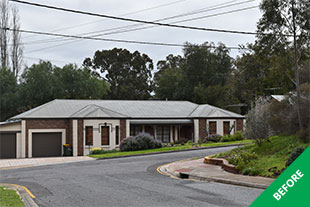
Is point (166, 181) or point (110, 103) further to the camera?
point (110, 103)

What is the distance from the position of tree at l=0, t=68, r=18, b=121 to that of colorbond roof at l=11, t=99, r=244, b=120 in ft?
40.1

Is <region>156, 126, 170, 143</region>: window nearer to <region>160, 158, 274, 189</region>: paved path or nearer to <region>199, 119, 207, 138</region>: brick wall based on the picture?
<region>199, 119, 207, 138</region>: brick wall

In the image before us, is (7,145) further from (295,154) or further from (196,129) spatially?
(295,154)

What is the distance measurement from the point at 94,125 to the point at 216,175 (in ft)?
69.7

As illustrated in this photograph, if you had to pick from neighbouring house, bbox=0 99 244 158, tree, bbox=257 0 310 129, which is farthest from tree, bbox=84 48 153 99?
tree, bbox=257 0 310 129

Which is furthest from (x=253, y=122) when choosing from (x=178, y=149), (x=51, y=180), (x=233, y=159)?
(x=178, y=149)

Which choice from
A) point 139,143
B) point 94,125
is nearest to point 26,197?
point 139,143

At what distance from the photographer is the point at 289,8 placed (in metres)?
19.0

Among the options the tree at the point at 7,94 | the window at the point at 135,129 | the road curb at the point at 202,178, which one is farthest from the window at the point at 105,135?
the tree at the point at 7,94

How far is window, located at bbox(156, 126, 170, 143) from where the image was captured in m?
41.3

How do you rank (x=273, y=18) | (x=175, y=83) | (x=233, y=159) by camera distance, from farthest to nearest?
(x=175, y=83), (x=273, y=18), (x=233, y=159)

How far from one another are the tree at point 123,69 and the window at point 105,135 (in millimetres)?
31681

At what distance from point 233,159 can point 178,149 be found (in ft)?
45.6

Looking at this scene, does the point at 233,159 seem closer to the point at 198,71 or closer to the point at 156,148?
the point at 156,148
